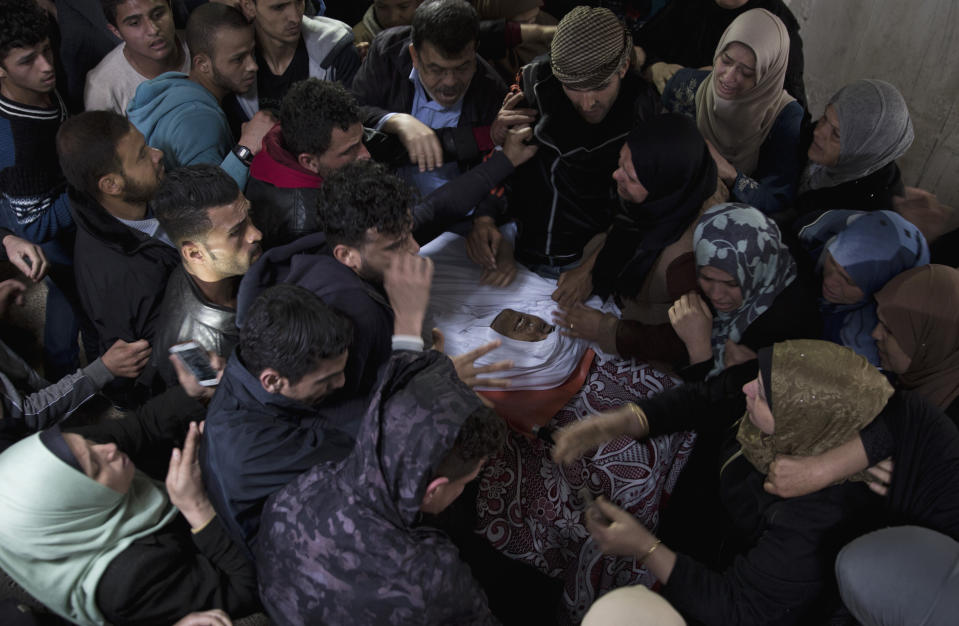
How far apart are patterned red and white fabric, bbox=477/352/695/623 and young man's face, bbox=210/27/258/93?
2.31 meters

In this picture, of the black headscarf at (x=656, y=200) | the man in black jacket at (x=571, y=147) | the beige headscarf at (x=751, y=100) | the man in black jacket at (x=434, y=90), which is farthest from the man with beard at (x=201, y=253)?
the beige headscarf at (x=751, y=100)

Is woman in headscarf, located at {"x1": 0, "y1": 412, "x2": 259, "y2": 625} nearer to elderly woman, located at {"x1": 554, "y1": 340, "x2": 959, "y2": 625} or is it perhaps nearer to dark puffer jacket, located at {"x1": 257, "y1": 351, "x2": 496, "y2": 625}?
dark puffer jacket, located at {"x1": 257, "y1": 351, "x2": 496, "y2": 625}

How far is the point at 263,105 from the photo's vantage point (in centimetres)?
330

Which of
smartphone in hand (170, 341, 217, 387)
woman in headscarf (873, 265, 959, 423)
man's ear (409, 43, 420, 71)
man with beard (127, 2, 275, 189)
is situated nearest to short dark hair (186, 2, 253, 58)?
man with beard (127, 2, 275, 189)

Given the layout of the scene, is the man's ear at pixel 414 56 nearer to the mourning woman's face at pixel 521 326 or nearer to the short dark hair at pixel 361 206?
the short dark hair at pixel 361 206

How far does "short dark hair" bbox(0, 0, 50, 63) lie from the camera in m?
2.66

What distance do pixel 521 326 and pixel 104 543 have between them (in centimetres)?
158

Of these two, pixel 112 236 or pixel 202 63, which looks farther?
pixel 202 63

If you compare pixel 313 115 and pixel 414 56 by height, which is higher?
pixel 414 56

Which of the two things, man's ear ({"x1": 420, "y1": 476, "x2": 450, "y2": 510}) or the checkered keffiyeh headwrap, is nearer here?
man's ear ({"x1": 420, "y1": 476, "x2": 450, "y2": 510})

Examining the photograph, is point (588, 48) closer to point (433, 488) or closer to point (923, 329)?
point (923, 329)

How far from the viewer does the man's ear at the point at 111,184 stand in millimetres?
2451

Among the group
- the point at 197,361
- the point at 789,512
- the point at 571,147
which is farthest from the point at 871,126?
the point at 197,361

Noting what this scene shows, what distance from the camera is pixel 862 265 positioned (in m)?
2.19
